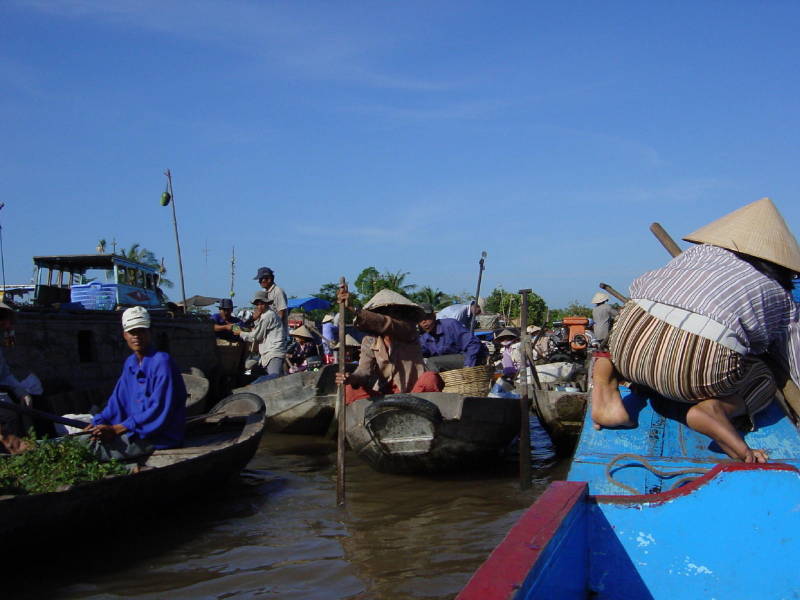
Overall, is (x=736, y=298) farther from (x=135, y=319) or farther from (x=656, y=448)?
(x=135, y=319)

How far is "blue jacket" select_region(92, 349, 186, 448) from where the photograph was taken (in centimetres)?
552

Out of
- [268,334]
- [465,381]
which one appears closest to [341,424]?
[465,381]

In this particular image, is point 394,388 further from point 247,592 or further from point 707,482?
point 707,482

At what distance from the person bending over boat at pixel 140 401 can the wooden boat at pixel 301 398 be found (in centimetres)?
366

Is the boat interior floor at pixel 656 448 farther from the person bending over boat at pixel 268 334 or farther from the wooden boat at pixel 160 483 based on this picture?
the person bending over boat at pixel 268 334

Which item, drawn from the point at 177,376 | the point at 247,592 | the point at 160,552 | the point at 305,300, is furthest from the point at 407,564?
the point at 305,300

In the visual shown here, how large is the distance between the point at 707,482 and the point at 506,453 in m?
5.61

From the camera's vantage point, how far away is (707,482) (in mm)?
2709

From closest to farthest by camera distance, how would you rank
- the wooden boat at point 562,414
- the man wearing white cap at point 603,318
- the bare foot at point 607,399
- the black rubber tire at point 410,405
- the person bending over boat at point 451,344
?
the bare foot at point 607,399
the black rubber tire at point 410,405
the wooden boat at point 562,414
the person bending over boat at point 451,344
the man wearing white cap at point 603,318

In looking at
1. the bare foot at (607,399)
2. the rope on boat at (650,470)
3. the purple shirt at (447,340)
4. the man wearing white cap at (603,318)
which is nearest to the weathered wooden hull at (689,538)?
the rope on boat at (650,470)

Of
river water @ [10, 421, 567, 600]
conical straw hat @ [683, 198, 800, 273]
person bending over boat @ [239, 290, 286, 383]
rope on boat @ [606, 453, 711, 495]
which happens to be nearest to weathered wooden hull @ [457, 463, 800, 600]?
rope on boat @ [606, 453, 711, 495]

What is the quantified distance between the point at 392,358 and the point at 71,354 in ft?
18.0

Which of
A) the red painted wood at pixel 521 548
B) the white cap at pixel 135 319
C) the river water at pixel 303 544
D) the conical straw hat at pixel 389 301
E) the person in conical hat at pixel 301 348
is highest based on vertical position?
the conical straw hat at pixel 389 301

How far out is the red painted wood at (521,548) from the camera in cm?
175
